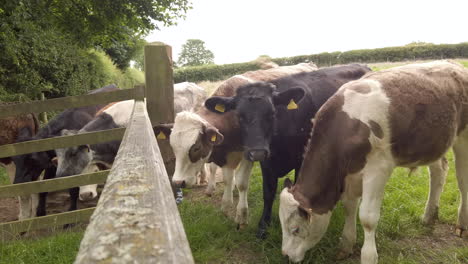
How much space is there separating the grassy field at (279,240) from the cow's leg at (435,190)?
130mm

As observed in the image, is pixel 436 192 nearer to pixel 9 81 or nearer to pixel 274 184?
pixel 274 184

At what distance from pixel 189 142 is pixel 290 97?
139 centimetres

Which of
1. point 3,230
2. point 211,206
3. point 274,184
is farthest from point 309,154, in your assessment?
point 3,230

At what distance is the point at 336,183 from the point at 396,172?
3.45 m

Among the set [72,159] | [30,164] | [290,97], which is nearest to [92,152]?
[72,159]

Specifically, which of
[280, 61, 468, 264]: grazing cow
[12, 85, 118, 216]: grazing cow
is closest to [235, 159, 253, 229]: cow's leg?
[280, 61, 468, 264]: grazing cow

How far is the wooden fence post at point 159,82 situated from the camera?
11.5ft

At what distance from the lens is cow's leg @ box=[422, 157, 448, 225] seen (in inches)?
172

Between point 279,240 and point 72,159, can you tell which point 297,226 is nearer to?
point 279,240

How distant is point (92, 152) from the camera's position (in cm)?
533

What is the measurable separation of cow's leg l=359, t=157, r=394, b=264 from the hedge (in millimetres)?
22385

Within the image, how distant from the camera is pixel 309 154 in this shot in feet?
11.5

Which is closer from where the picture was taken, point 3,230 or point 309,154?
point 309,154

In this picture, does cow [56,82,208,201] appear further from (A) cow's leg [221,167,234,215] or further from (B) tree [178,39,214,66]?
(B) tree [178,39,214,66]
